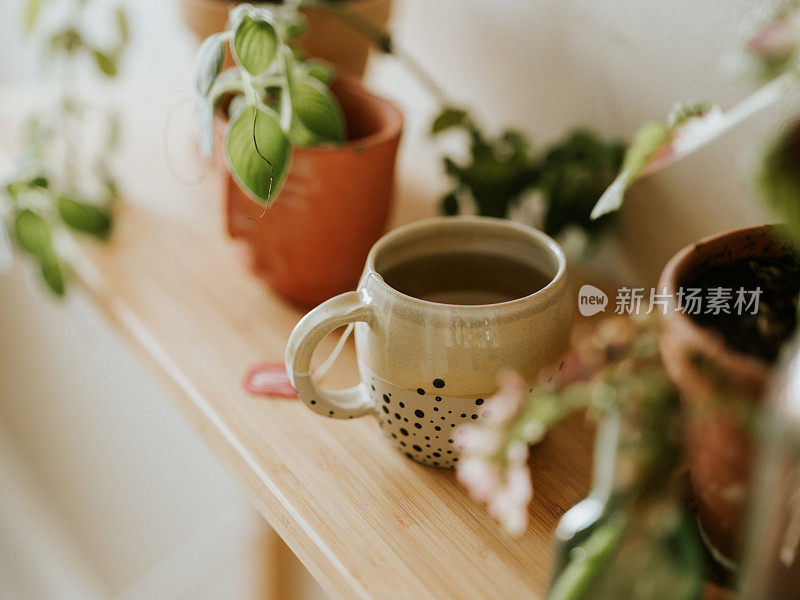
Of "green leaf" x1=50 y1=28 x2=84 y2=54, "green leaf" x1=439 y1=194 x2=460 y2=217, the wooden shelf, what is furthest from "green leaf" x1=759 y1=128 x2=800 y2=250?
"green leaf" x1=50 y1=28 x2=84 y2=54

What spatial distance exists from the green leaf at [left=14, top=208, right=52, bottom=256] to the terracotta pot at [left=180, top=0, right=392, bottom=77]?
0.67 feet

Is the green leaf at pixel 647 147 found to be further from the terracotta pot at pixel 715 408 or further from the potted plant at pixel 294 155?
the potted plant at pixel 294 155

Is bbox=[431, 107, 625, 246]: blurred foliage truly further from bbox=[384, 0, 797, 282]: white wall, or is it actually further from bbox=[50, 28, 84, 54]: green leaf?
bbox=[50, 28, 84, 54]: green leaf

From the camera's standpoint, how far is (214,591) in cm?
115

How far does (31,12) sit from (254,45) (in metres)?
0.33

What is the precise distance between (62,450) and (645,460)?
129cm

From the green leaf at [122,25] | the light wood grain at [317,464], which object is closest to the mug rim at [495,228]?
the light wood grain at [317,464]

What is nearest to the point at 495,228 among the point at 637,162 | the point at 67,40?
the point at 637,162

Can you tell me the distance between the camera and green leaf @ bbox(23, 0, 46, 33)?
67 centimetres

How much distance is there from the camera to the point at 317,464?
0.48 meters

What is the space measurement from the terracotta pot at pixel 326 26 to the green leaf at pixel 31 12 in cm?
13

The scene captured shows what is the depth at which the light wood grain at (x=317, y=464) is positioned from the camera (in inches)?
16.2

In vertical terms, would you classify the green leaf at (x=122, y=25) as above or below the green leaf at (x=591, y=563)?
above

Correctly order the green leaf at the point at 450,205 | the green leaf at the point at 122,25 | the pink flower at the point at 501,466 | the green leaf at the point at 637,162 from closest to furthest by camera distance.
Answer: the pink flower at the point at 501,466, the green leaf at the point at 637,162, the green leaf at the point at 450,205, the green leaf at the point at 122,25
